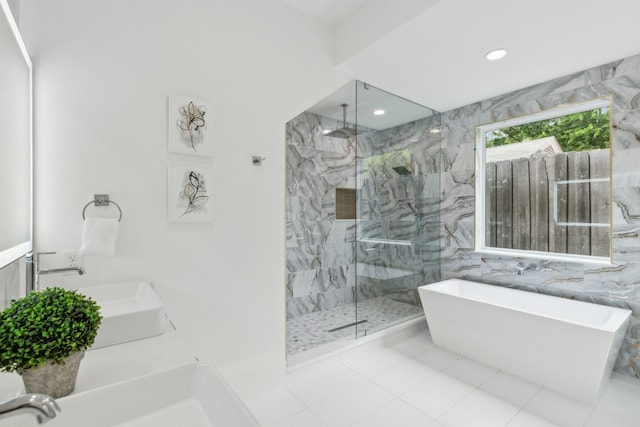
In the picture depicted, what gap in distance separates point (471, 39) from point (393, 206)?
1844mm

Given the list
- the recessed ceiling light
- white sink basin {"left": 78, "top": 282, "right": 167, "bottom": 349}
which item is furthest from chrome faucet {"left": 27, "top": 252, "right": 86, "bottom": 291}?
the recessed ceiling light

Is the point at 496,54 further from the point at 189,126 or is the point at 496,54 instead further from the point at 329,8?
the point at 189,126

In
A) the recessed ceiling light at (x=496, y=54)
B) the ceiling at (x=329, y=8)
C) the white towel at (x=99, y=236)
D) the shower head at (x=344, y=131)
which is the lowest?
the white towel at (x=99, y=236)

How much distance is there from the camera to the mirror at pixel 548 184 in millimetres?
2869

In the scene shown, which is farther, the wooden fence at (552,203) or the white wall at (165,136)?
the wooden fence at (552,203)

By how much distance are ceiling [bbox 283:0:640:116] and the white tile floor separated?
2723mm

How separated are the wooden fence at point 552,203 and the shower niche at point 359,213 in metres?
0.73

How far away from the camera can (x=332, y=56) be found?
9.07 ft

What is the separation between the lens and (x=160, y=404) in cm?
92

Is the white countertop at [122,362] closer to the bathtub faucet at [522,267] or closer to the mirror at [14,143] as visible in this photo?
the mirror at [14,143]

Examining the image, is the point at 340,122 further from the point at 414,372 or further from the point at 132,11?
the point at 414,372

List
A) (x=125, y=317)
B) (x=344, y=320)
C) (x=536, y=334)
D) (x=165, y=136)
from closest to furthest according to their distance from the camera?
(x=125, y=317) → (x=165, y=136) → (x=536, y=334) → (x=344, y=320)

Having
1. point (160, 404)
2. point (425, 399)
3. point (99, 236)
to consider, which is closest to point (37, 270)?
point (99, 236)

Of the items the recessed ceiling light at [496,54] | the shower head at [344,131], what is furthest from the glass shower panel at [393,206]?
the recessed ceiling light at [496,54]
